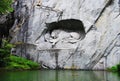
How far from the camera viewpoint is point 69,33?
2647cm

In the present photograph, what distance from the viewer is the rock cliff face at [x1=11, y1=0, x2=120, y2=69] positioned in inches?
934

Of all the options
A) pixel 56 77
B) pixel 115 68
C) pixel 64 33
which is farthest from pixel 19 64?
pixel 56 77

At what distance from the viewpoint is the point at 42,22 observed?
2688cm

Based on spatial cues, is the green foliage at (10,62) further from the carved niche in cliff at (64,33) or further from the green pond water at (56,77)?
the green pond water at (56,77)

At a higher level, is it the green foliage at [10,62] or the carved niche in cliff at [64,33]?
the carved niche in cliff at [64,33]

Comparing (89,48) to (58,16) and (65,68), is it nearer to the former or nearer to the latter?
(65,68)

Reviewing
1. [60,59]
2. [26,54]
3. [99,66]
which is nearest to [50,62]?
[60,59]

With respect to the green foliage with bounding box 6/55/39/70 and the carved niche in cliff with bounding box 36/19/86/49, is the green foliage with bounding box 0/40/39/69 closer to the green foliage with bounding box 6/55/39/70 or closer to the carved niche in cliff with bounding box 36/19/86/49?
the green foliage with bounding box 6/55/39/70

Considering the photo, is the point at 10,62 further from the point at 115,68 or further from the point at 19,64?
the point at 115,68

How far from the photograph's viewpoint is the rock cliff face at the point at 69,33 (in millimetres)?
23734

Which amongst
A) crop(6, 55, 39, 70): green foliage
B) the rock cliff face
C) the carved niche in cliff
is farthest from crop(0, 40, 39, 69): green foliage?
the carved niche in cliff

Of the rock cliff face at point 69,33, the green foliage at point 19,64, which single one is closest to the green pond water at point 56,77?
the green foliage at point 19,64

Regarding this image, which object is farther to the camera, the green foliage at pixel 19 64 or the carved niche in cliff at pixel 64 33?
the carved niche in cliff at pixel 64 33

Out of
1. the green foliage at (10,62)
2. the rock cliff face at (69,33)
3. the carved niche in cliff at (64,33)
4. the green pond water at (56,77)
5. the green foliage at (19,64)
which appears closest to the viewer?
the green pond water at (56,77)
